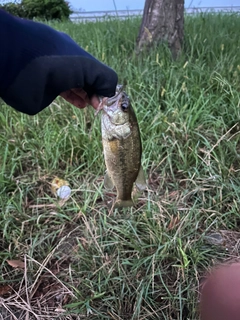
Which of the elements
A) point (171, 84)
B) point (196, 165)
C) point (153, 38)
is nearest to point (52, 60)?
point (196, 165)

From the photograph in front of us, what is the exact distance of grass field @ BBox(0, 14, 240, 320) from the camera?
2.17 meters

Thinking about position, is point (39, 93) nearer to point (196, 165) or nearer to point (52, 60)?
point (52, 60)

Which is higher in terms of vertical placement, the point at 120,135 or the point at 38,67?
the point at 38,67

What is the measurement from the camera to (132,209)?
2.51m

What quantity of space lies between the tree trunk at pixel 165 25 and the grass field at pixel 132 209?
0.39 m

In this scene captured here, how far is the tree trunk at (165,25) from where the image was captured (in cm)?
384

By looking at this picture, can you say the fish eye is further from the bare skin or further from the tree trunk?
the tree trunk

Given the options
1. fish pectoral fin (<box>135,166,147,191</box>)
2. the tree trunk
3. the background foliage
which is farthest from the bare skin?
the background foliage

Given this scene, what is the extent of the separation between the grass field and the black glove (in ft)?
3.54

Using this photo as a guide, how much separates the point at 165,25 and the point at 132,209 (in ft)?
6.84

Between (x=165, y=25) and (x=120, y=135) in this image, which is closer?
(x=120, y=135)

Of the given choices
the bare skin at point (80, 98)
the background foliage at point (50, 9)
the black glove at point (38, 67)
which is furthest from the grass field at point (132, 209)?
the background foliage at point (50, 9)

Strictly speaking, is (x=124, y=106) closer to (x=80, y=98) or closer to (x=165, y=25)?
(x=80, y=98)

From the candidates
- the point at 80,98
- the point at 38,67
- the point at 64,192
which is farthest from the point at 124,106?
the point at 64,192
